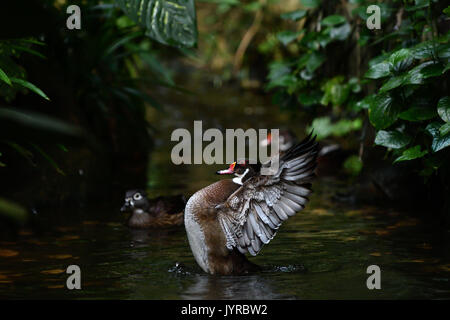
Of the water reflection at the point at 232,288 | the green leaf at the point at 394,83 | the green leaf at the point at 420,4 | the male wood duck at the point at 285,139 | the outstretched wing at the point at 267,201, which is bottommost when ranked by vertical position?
the water reflection at the point at 232,288

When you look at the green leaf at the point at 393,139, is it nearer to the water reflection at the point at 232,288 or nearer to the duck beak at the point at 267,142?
the water reflection at the point at 232,288

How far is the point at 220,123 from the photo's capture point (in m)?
10.2

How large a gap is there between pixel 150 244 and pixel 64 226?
76 cm

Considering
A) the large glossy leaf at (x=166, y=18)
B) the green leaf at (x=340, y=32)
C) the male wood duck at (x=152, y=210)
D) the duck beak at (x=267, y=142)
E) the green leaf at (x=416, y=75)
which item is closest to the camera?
the green leaf at (x=416, y=75)

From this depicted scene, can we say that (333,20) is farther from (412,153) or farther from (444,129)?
(444,129)

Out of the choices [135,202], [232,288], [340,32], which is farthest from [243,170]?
[340,32]

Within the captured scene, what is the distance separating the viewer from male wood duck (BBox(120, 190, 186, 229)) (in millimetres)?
5336

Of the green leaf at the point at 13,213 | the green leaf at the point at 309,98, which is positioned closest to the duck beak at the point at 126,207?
the green leaf at the point at 309,98

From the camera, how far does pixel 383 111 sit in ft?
14.8

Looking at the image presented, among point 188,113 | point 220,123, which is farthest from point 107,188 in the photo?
point 188,113

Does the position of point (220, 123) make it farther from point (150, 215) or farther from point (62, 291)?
point (62, 291)

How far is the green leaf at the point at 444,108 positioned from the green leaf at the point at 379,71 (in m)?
0.50

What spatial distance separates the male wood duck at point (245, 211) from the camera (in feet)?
11.9

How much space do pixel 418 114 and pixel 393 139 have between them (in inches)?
12.0
